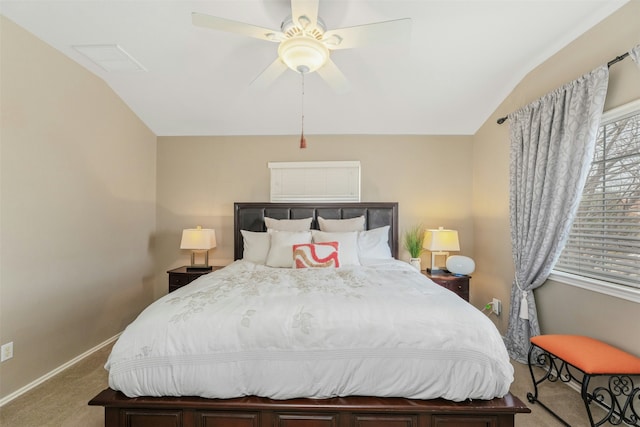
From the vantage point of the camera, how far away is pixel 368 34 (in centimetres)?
181

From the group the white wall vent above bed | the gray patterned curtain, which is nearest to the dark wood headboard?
the white wall vent above bed

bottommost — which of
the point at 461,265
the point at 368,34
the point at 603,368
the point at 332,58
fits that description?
the point at 603,368

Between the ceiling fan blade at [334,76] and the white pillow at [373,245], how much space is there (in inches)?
61.4

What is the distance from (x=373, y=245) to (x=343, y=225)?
45cm

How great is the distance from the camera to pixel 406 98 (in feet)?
10.6

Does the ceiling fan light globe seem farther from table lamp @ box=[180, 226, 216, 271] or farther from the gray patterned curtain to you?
table lamp @ box=[180, 226, 216, 271]

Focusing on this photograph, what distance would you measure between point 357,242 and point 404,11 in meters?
2.09

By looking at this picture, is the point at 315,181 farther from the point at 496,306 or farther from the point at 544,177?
the point at 496,306

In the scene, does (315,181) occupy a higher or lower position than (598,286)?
higher

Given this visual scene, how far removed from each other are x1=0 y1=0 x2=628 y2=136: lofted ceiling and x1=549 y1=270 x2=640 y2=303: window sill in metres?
1.94

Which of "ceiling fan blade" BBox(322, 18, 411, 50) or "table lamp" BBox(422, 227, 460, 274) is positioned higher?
"ceiling fan blade" BBox(322, 18, 411, 50)

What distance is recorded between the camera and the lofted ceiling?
2.15 m

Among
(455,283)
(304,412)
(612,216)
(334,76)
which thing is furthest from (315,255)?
(612,216)

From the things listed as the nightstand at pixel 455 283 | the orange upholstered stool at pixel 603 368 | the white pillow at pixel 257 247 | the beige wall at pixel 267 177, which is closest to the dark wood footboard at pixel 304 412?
the orange upholstered stool at pixel 603 368
